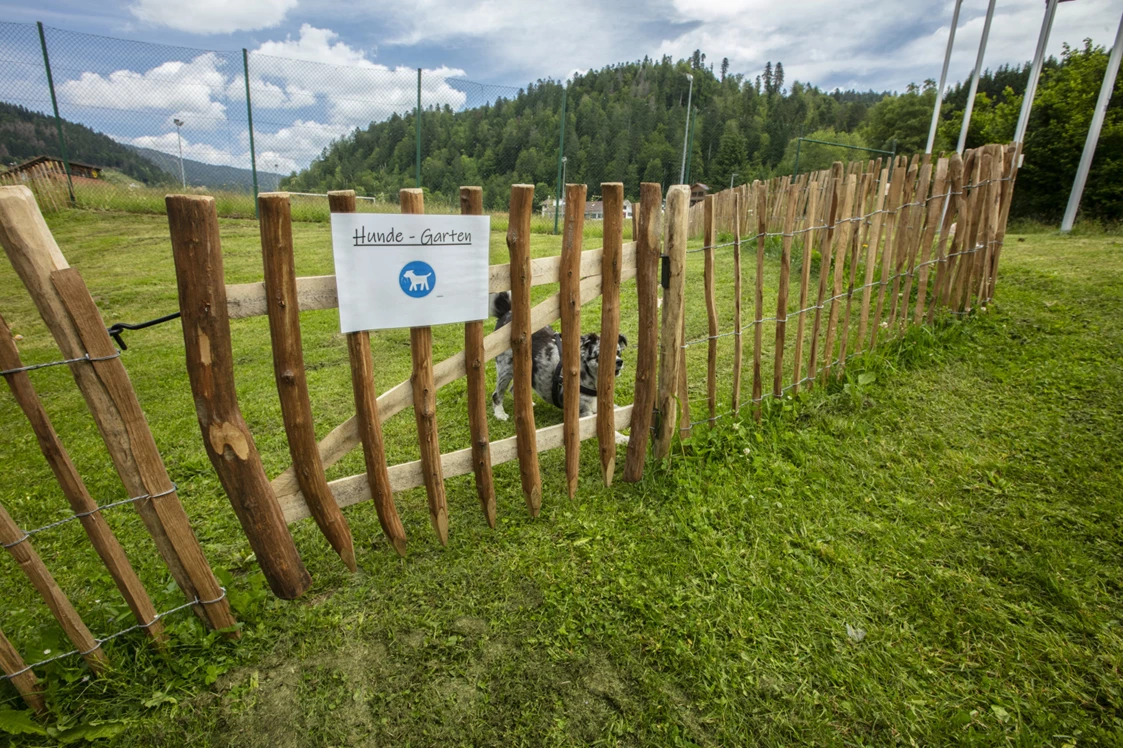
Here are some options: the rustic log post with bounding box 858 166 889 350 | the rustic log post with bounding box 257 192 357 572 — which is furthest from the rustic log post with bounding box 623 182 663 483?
the rustic log post with bounding box 858 166 889 350

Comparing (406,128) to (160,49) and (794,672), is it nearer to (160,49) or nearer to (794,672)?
(160,49)

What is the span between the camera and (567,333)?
2.93 metres

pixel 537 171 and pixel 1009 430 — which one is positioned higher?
pixel 537 171

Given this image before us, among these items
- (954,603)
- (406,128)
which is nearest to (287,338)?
(954,603)

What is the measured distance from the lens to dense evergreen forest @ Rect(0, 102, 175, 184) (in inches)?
392

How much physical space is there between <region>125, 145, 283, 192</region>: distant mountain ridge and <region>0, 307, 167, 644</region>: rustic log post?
1003 cm

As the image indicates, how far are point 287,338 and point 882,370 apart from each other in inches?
190

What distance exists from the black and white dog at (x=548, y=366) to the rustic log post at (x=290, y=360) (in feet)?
5.48

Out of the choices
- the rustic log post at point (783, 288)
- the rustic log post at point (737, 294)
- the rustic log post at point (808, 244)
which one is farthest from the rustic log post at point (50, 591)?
the rustic log post at point (808, 244)

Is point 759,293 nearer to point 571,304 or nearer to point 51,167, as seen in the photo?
point 571,304

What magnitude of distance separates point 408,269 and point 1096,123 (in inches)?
625

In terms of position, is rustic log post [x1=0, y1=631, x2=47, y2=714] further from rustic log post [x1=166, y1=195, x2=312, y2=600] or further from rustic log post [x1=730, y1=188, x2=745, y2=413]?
rustic log post [x1=730, y1=188, x2=745, y2=413]

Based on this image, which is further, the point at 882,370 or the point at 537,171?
the point at 537,171

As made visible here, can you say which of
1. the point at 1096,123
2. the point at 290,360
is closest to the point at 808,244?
the point at 290,360
